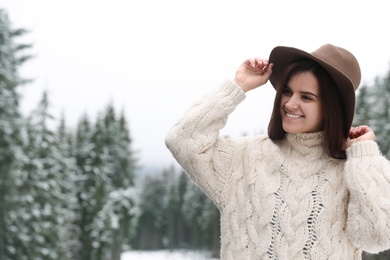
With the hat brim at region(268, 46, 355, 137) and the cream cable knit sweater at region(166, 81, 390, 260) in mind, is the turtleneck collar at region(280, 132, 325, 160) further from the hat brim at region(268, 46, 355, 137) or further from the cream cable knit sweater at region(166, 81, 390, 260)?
the hat brim at region(268, 46, 355, 137)

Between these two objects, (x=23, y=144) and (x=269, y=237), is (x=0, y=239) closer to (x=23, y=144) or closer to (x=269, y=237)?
(x=23, y=144)

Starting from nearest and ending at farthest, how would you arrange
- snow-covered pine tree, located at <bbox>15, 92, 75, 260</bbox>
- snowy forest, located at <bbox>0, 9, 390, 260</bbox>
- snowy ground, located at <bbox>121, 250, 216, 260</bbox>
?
snowy forest, located at <bbox>0, 9, 390, 260</bbox> → snow-covered pine tree, located at <bbox>15, 92, 75, 260</bbox> → snowy ground, located at <bbox>121, 250, 216, 260</bbox>

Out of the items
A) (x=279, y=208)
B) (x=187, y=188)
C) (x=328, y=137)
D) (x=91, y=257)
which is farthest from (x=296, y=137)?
(x=187, y=188)

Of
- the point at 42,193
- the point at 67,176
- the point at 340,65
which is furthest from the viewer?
the point at 67,176

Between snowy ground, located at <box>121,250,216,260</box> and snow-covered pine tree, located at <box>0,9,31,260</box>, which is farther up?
snow-covered pine tree, located at <box>0,9,31,260</box>

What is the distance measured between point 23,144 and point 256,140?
A: 1889cm

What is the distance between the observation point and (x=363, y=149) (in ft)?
10.1

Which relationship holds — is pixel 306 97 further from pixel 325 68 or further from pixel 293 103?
pixel 325 68

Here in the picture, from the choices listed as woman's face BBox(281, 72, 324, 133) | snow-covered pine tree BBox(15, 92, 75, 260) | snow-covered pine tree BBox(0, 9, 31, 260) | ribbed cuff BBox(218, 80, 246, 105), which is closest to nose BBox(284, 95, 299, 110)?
woman's face BBox(281, 72, 324, 133)

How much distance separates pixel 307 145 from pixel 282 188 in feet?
0.84

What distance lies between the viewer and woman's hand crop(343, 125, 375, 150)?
3.14m

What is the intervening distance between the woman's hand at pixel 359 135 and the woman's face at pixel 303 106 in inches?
6.3

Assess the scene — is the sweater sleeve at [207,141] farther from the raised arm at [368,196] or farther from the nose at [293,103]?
the raised arm at [368,196]

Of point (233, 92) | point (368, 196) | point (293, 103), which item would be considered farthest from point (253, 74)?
point (368, 196)
